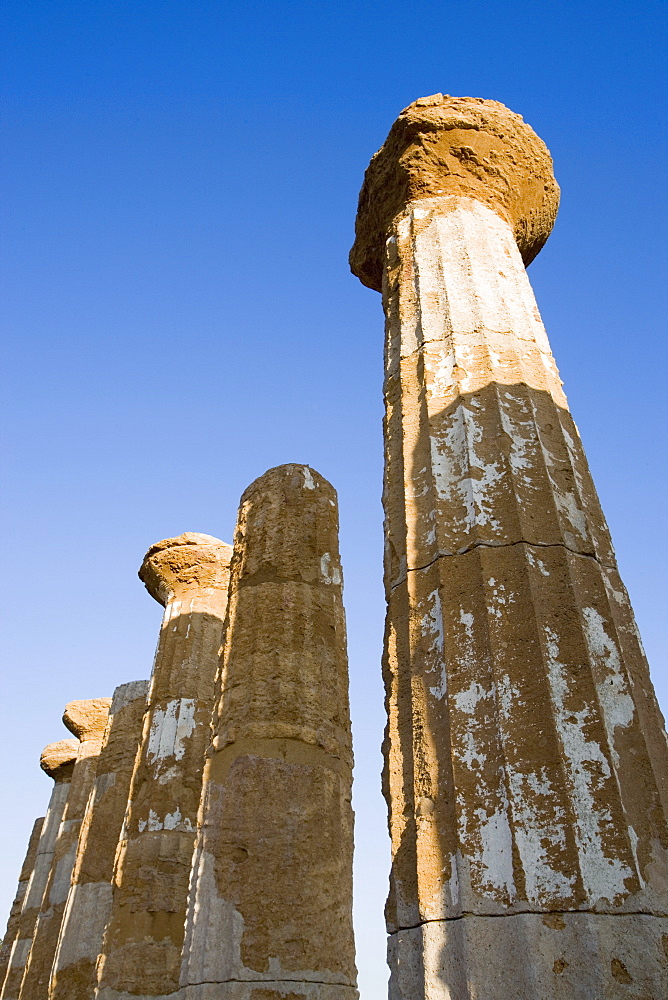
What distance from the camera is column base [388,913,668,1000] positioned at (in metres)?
2.80

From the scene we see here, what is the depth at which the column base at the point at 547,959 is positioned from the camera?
2.80 meters

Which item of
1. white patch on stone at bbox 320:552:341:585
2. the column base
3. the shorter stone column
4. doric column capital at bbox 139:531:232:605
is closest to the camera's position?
the column base

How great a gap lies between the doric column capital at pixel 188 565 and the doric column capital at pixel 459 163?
5.09 metres

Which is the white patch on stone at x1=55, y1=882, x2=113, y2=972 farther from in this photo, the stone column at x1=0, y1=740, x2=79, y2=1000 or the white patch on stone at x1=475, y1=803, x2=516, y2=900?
the white patch on stone at x1=475, y1=803, x2=516, y2=900

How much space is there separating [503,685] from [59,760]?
53.2 ft

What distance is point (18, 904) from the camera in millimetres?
17312

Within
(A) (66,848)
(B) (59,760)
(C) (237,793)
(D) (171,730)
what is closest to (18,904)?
(B) (59,760)

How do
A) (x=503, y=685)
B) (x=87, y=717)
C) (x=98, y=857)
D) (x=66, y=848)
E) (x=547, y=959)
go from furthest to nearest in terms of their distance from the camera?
(x=87, y=717) < (x=66, y=848) < (x=98, y=857) < (x=503, y=685) < (x=547, y=959)

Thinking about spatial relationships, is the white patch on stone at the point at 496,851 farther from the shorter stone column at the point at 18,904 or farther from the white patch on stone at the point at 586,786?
the shorter stone column at the point at 18,904

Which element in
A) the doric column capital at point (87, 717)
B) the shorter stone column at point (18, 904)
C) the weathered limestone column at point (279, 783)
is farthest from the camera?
the shorter stone column at point (18, 904)

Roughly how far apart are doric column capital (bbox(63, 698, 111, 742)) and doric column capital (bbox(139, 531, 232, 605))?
5438 millimetres

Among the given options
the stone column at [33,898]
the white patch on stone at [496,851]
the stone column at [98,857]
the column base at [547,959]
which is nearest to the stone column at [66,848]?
the stone column at [33,898]

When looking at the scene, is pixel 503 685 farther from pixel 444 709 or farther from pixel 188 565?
pixel 188 565

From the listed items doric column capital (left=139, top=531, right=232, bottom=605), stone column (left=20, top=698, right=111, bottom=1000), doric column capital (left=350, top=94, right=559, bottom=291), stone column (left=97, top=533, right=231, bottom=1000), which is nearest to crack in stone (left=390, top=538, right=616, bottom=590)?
doric column capital (left=350, top=94, right=559, bottom=291)
